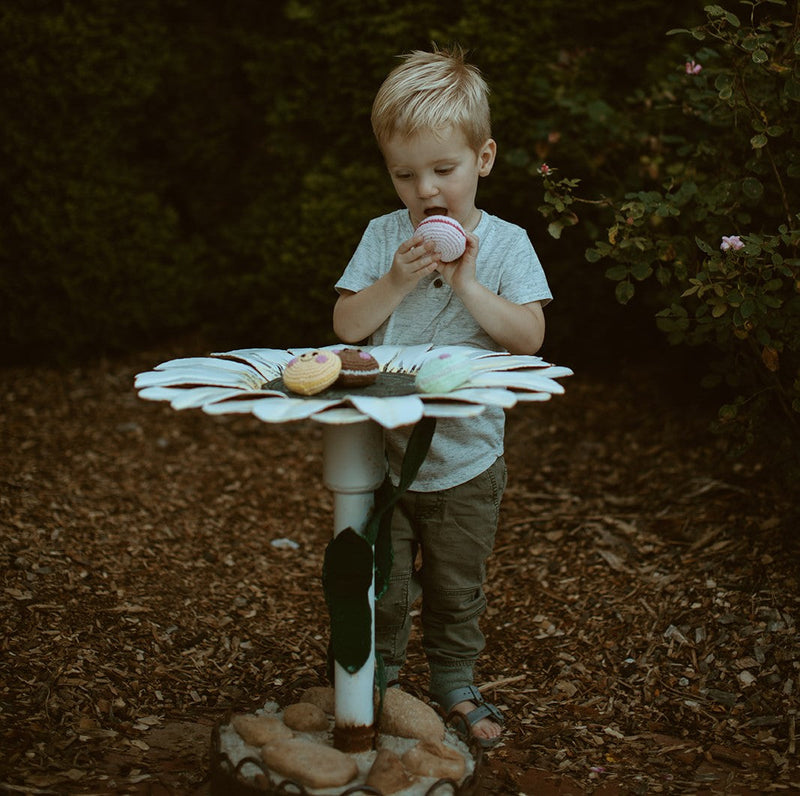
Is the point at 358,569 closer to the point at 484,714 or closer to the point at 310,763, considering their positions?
the point at 310,763

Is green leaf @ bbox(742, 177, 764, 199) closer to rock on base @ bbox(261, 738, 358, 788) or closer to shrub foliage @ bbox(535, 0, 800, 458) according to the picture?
shrub foliage @ bbox(535, 0, 800, 458)

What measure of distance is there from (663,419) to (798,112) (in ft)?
5.41

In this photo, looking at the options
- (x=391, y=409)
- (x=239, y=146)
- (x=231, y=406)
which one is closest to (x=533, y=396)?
(x=391, y=409)

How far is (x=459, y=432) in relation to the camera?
2.29m

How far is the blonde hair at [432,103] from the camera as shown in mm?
2100

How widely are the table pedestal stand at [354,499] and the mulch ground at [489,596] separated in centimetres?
34

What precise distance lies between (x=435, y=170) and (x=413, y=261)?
0.25m

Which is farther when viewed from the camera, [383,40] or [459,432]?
[383,40]

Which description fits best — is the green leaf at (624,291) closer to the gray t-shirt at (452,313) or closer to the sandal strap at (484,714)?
the gray t-shirt at (452,313)

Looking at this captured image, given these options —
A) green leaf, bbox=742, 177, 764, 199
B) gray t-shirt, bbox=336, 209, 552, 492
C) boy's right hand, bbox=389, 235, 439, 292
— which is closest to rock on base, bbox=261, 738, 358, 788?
gray t-shirt, bbox=336, 209, 552, 492

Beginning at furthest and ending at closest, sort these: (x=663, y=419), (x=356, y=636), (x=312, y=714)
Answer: (x=663, y=419) < (x=312, y=714) < (x=356, y=636)

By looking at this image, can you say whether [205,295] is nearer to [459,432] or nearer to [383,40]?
[383,40]

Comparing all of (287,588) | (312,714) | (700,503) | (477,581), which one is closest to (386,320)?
(477,581)

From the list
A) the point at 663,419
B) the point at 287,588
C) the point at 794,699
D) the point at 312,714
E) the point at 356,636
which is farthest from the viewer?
the point at 663,419
